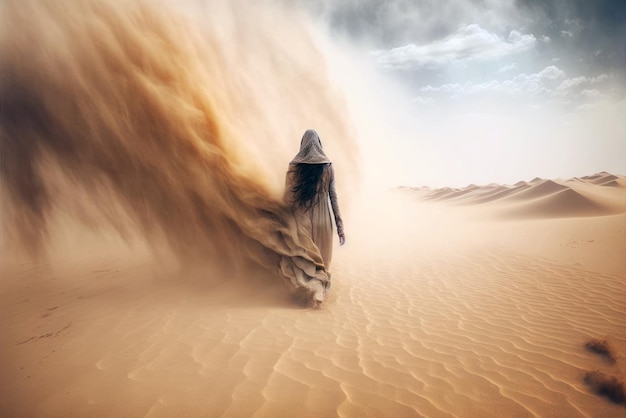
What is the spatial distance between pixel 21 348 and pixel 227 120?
4511mm

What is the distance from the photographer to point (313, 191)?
5.20 meters

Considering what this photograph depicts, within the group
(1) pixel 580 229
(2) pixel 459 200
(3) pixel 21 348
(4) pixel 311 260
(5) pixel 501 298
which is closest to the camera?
(3) pixel 21 348

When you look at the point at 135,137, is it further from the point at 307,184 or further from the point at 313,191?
the point at 313,191

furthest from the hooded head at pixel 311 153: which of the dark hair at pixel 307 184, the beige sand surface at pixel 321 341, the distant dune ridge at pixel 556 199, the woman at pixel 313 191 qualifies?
the distant dune ridge at pixel 556 199

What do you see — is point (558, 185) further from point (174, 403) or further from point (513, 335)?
point (174, 403)

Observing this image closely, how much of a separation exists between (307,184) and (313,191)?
6.9 inches

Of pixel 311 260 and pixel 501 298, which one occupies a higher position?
pixel 311 260

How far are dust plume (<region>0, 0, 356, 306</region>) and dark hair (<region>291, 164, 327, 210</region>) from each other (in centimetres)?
37

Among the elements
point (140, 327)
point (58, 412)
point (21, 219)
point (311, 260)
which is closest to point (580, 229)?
point (311, 260)

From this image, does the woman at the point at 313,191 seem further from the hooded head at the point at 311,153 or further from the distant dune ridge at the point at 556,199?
the distant dune ridge at the point at 556,199

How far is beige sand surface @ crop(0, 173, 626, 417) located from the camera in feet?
8.38

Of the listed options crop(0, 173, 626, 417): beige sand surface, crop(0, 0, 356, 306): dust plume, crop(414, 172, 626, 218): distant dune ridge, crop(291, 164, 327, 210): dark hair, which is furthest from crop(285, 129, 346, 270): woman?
crop(414, 172, 626, 218): distant dune ridge

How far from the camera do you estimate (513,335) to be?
3.92 m

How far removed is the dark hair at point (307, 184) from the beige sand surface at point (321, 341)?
1.65 m
